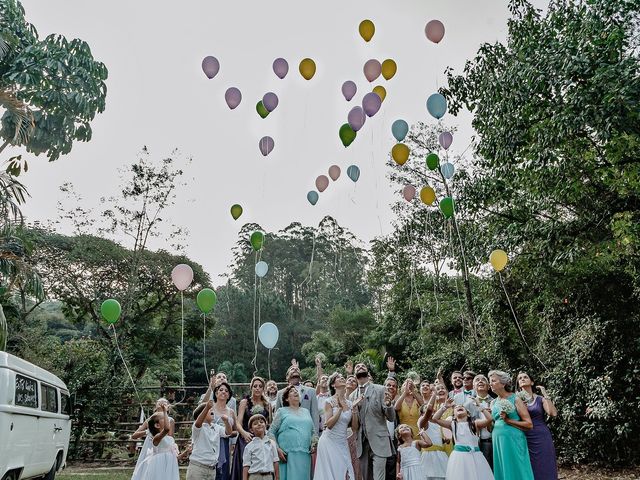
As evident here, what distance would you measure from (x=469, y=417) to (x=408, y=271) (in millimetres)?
10413

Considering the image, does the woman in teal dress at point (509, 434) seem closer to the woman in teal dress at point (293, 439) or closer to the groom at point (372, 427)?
the groom at point (372, 427)

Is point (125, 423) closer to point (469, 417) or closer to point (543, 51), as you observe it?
point (469, 417)

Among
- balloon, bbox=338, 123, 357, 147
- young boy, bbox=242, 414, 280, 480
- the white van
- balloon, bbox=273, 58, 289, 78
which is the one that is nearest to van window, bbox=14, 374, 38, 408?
the white van

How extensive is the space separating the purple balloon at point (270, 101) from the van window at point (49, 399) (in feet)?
15.7

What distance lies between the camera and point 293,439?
16.5ft

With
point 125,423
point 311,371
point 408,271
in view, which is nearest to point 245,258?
→ point 311,371

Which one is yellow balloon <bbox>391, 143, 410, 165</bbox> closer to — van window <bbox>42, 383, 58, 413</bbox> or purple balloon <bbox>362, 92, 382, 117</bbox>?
purple balloon <bbox>362, 92, 382, 117</bbox>

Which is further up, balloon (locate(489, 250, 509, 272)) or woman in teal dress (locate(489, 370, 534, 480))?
balloon (locate(489, 250, 509, 272))

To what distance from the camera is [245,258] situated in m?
32.3

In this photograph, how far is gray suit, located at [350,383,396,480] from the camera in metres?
5.22

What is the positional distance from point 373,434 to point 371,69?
481cm

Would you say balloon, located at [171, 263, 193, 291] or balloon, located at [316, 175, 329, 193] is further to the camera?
balloon, located at [316, 175, 329, 193]

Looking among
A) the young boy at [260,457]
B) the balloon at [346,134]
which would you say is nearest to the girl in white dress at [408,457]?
the young boy at [260,457]

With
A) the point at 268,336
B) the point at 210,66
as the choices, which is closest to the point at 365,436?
the point at 268,336
